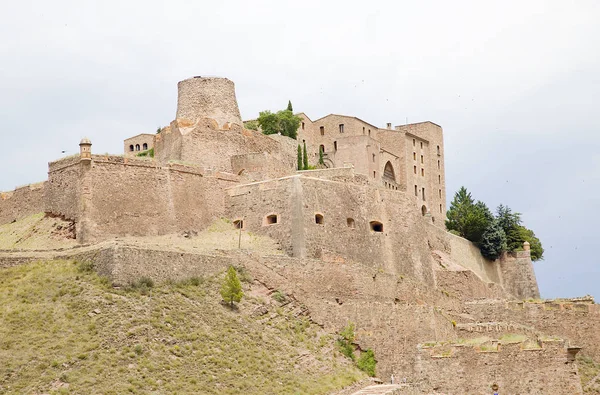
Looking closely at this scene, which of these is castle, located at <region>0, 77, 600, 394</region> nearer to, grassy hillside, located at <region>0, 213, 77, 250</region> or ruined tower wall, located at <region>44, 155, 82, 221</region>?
ruined tower wall, located at <region>44, 155, 82, 221</region>

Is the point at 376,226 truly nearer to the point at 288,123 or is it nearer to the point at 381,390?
the point at 288,123

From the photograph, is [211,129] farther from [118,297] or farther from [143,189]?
[118,297]

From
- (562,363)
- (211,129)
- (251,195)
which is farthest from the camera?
(211,129)

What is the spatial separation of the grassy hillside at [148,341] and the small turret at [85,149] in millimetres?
7428

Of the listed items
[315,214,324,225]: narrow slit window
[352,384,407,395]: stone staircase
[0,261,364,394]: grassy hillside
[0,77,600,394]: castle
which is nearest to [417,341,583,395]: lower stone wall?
[0,77,600,394]: castle

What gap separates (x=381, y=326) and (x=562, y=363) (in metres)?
9.10

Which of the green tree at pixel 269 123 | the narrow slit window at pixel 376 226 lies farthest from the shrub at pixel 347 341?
the green tree at pixel 269 123

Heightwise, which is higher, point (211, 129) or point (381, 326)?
point (211, 129)

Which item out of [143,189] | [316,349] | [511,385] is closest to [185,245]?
[143,189]

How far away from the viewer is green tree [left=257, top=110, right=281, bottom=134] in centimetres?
6538

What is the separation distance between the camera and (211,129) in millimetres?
55750

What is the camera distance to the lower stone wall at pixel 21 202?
168 feet

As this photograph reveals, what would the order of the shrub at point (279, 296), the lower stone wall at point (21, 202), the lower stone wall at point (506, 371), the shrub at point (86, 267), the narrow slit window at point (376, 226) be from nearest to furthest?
the lower stone wall at point (506, 371), the shrub at point (86, 267), the shrub at point (279, 296), the lower stone wall at point (21, 202), the narrow slit window at point (376, 226)

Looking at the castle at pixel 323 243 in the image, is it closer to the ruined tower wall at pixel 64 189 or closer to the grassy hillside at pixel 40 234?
the ruined tower wall at pixel 64 189
